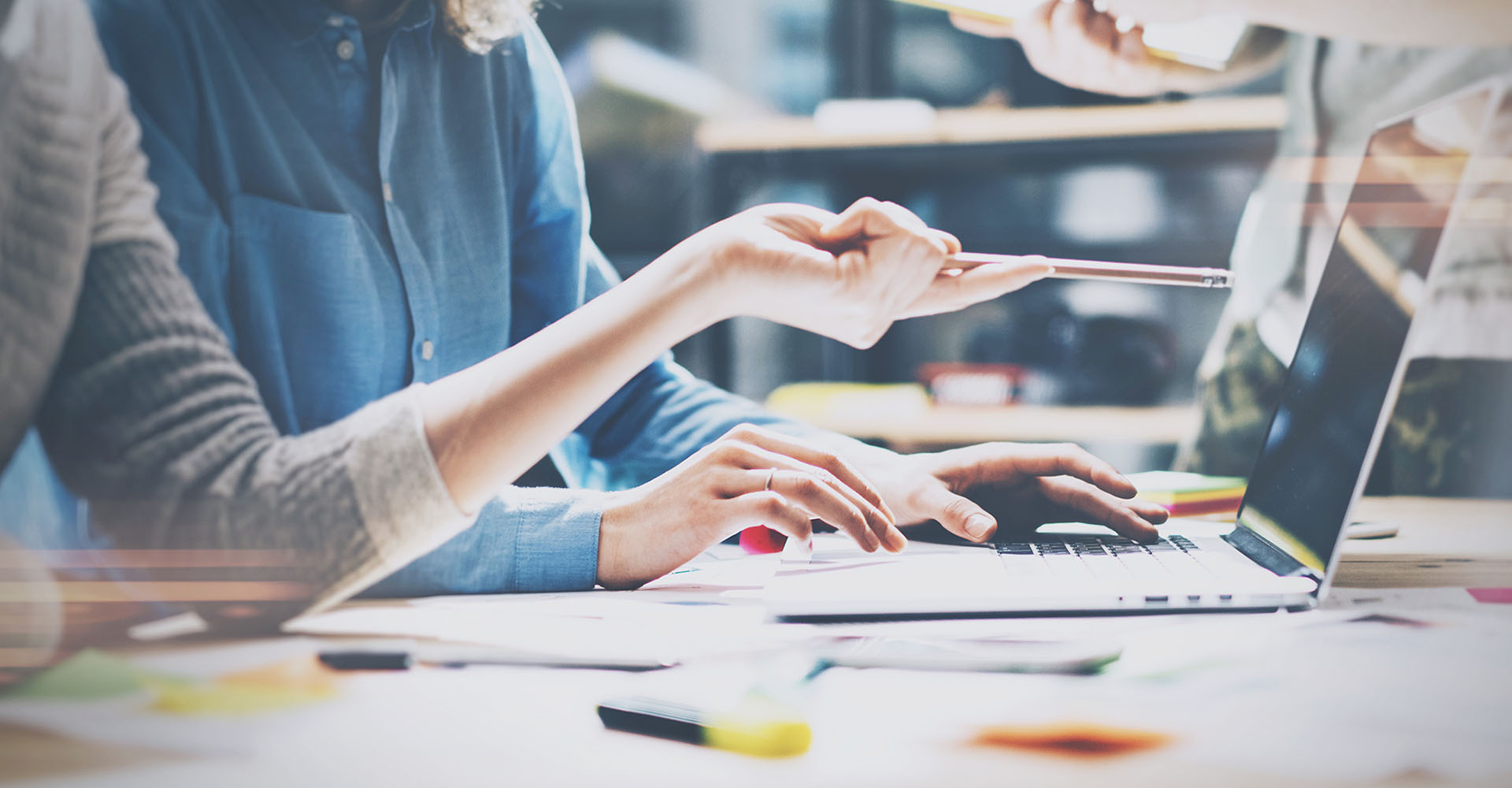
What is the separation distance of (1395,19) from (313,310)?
73cm

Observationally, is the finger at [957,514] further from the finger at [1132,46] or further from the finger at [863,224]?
the finger at [1132,46]

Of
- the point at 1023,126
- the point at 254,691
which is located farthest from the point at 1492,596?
the point at 1023,126

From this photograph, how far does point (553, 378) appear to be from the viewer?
0.48 meters

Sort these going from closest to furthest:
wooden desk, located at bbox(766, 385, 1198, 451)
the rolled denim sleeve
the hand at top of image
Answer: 1. the rolled denim sleeve
2. the hand at top of image
3. wooden desk, located at bbox(766, 385, 1198, 451)

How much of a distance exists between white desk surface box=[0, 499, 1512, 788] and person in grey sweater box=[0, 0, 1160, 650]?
7 centimetres

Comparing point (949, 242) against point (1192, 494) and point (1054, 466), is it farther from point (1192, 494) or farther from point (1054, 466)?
point (1192, 494)

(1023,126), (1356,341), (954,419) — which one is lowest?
(954,419)

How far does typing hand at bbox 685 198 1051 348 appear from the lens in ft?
1.66

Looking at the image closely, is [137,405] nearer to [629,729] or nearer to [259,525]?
[259,525]

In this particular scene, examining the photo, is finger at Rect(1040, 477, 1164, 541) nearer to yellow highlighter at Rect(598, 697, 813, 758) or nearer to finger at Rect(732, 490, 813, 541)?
finger at Rect(732, 490, 813, 541)

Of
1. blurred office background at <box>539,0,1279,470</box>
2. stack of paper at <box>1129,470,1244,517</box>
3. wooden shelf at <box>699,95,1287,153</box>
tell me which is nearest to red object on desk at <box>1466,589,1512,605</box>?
stack of paper at <box>1129,470,1244,517</box>

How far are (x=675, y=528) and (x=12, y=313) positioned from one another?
1.21ft

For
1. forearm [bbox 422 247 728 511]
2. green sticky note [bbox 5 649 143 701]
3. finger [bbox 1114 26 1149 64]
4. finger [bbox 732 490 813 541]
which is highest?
finger [bbox 1114 26 1149 64]

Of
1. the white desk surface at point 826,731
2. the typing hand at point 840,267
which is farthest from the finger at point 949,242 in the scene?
the white desk surface at point 826,731
